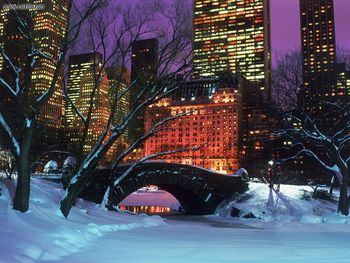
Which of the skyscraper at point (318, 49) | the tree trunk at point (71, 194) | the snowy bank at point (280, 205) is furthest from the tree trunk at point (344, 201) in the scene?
the tree trunk at point (71, 194)

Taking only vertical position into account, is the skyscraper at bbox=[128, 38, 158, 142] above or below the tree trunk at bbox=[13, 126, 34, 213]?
above

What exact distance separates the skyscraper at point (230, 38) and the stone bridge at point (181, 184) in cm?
1109

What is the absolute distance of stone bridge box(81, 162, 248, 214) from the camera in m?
34.7

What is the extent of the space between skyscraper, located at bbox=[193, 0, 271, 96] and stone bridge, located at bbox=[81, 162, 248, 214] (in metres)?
11.1

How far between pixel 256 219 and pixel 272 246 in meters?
22.5

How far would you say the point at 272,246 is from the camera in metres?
14.6

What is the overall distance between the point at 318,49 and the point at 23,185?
37595mm

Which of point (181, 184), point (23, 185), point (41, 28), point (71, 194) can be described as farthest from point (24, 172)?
point (181, 184)

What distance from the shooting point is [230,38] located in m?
36.4

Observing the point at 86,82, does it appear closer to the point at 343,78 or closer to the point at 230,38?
the point at 230,38

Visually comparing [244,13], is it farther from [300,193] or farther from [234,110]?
[234,110]

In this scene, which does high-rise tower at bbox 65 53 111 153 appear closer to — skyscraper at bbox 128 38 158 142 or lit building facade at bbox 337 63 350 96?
skyscraper at bbox 128 38 158 142

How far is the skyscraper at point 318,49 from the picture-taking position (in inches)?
1371

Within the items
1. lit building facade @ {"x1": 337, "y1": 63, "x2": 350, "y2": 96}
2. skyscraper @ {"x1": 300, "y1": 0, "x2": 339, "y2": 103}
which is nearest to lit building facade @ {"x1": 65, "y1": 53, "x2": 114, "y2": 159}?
skyscraper @ {"x1": 300, "y1": 0, "x2": 339, "y2": 103}
